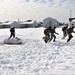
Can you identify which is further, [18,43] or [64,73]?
[18,43]

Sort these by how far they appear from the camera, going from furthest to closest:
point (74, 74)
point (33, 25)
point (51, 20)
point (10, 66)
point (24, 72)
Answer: point (33, 25)
point (51, 20)
point (10, 66)
point (24, 72)
point (74, 74)

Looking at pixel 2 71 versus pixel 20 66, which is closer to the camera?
pixel 2 71

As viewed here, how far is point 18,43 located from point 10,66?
31.4 feet

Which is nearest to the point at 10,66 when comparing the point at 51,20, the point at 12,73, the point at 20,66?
the point at 20,66

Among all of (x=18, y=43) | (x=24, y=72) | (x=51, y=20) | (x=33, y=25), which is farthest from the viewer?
(x=33, y=25)

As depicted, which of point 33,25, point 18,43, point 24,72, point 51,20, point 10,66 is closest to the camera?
point 24,72

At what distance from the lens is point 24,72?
248 inches

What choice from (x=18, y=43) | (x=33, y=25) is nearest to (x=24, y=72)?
(x=18, y=43)

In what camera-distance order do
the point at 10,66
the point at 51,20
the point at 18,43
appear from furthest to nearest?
the point at 51,20 → the point at 18,43 → the point at 10,66

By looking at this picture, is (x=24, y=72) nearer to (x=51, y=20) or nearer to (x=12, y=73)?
(x=12, y=73)

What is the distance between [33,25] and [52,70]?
236 ft

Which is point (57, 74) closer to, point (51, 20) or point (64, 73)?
point (64, 73)

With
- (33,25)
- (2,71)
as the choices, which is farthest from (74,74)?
(33,25)

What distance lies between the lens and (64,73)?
6.03 meters
